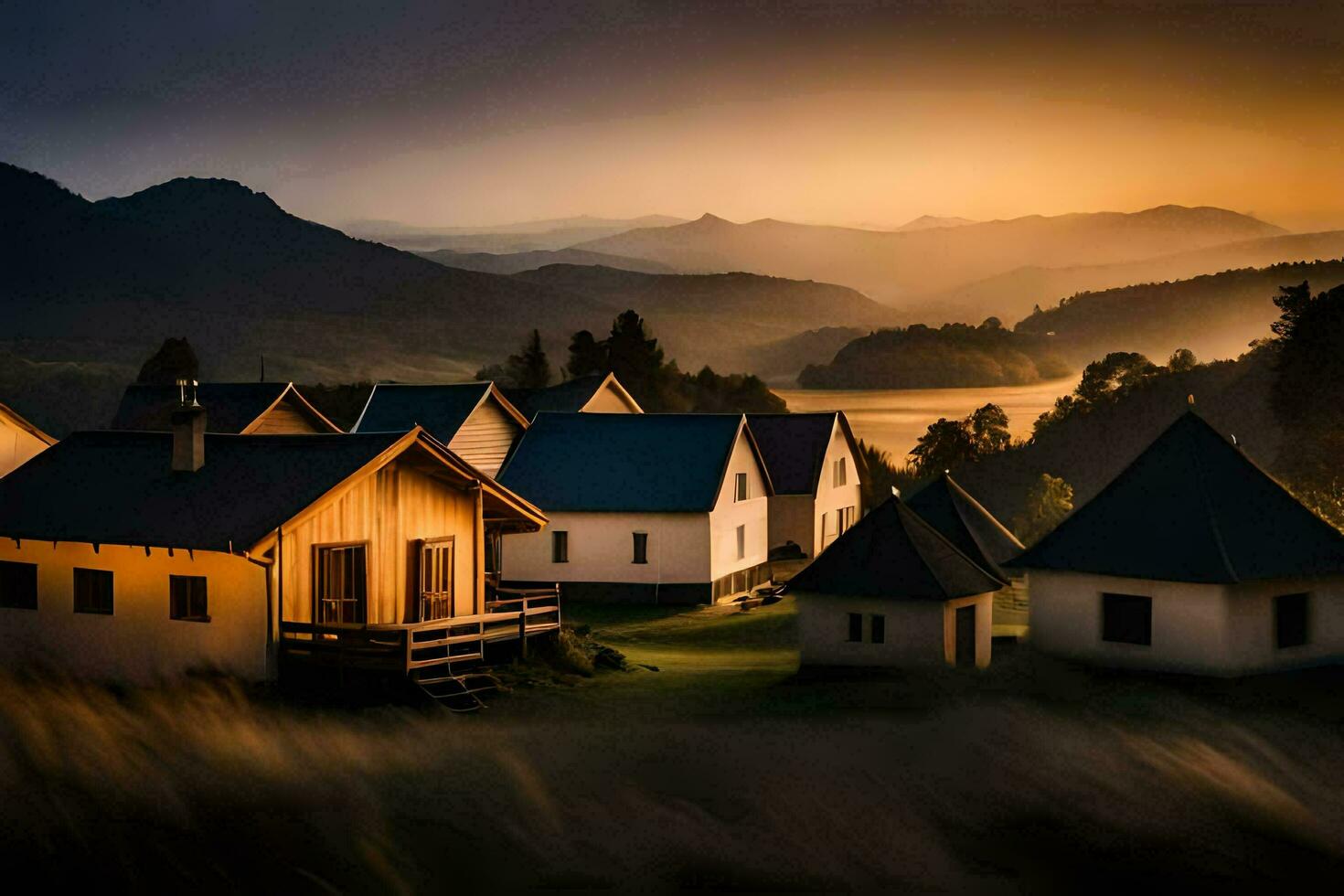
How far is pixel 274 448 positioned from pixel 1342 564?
70.3ft

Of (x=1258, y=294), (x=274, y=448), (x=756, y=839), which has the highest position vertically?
(x=1258, y=294)

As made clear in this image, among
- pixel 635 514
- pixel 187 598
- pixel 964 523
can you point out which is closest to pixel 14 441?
pixel 635 514

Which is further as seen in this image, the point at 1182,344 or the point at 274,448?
the point at 1182,344

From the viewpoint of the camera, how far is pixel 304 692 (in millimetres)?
31234

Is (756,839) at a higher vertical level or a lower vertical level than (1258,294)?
lower

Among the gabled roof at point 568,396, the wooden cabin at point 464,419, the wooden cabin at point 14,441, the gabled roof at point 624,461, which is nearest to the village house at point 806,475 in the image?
the gabled roof at point 568,396

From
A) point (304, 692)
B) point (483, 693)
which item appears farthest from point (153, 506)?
point (483, 693)

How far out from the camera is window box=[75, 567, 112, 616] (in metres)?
33.8

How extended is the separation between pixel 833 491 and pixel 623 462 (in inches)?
556

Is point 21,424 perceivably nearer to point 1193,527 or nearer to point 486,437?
point 486,437

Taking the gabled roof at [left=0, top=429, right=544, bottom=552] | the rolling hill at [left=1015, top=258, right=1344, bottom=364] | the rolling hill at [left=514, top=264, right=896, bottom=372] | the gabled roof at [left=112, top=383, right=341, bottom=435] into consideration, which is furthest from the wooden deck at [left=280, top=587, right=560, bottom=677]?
the rolling hill at [left=514, top=264, right=896, bottom=372]

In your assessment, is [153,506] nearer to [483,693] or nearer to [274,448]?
[274,448]

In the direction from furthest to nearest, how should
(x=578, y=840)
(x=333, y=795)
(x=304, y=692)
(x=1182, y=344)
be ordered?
(x=1182, y=344) → (x=304, y=692) → (x=333, y=795) → (x=578, y=840)

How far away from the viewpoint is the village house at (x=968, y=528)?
44.5m
